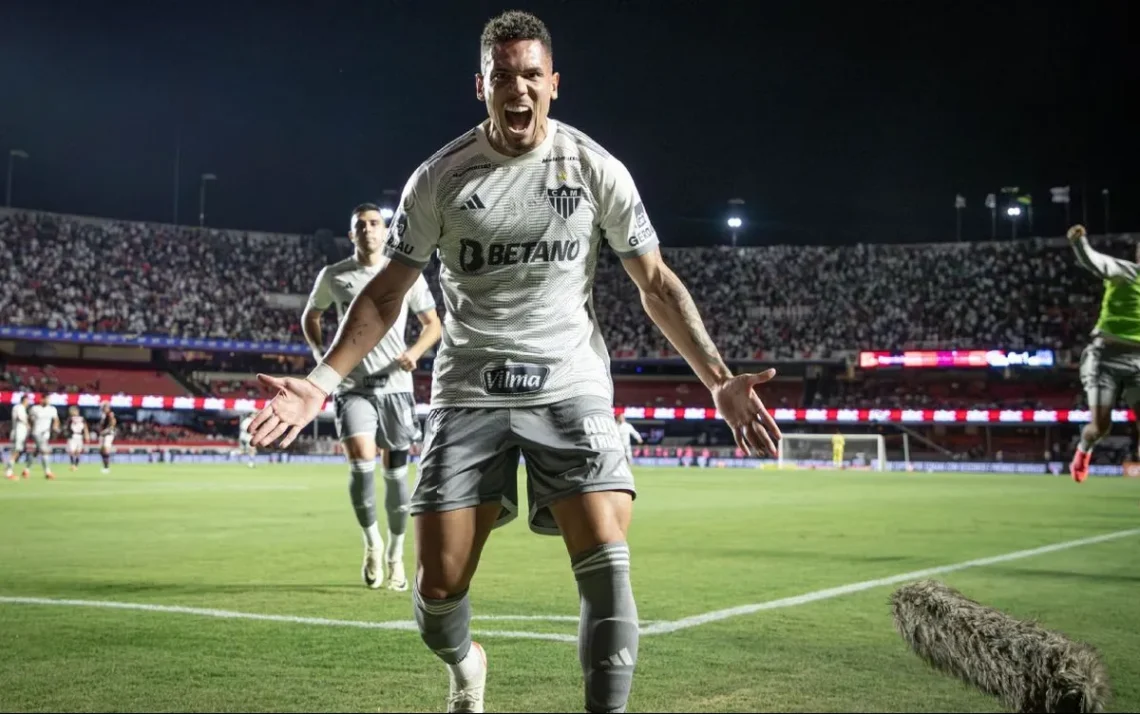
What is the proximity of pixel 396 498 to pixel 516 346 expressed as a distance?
16.8 feet

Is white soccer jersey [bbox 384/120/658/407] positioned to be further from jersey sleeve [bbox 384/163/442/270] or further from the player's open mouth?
the player's open mouth

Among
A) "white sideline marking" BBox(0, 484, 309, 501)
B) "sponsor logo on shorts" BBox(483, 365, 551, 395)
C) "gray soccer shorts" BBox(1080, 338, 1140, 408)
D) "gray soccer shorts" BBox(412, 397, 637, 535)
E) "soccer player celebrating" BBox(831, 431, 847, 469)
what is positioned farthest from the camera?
"soccer player celebrating" BBox(831, 431, 847, 469)

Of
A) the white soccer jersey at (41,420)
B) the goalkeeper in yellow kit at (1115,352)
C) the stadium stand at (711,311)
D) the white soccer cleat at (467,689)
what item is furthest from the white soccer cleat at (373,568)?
the stadium stand at (711,311)

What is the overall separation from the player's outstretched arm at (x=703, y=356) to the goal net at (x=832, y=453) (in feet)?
147

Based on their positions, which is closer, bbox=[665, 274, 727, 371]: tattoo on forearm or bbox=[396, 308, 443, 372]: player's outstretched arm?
bbox=[665, 274, 727, 371]: tattoo on forearm

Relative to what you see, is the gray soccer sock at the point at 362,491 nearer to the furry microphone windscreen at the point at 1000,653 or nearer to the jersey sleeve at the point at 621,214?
the furry microphone windscreen at the point at 1000,653

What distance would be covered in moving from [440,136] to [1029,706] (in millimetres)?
58781

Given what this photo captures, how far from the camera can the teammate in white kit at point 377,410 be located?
8.95 meters

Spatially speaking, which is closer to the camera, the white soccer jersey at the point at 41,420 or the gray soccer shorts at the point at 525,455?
the gray soccer shorts at the point at 525,455

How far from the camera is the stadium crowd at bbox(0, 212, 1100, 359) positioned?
5894 cm

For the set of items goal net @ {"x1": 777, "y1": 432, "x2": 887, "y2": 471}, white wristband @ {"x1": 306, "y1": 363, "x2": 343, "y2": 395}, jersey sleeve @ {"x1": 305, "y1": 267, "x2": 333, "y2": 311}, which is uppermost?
jersey sleeve @ {"x1": 305, "y1": 267, "x2": 333, "y2": 311}

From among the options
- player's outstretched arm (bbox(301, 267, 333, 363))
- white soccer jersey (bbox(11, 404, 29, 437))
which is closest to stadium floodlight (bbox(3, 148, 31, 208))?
white soccer jersey (bbox(11, 404, 29, 437))

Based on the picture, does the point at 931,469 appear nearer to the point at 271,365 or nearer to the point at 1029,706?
the point at 271,365

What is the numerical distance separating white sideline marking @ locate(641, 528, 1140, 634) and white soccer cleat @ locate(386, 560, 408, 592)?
2.52 m
